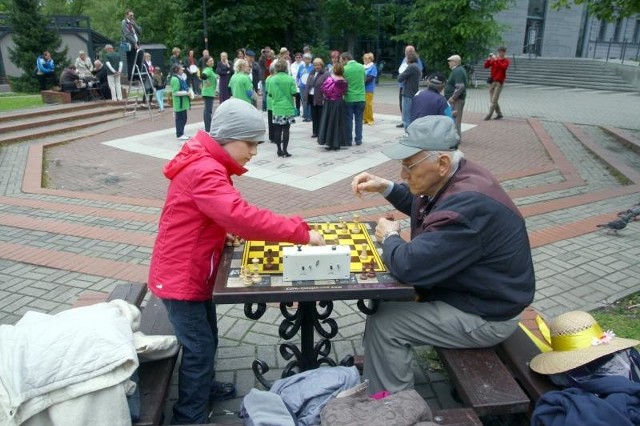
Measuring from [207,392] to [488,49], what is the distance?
971 inches

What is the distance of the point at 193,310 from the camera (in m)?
2.77

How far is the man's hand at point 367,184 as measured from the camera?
129 inches

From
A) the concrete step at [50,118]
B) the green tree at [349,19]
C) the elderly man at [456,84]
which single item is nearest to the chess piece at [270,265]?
the elderly man at [456,84]

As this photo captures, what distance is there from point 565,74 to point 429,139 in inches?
1081

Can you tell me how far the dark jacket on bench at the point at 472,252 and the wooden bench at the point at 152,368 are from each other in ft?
4.34

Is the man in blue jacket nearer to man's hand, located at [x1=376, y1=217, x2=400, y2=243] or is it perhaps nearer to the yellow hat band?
man's hand, located at [x1=376, y1=217, x2=400, y2=243]

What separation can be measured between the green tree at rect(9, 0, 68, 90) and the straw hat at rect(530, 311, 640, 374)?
2384 centimetres

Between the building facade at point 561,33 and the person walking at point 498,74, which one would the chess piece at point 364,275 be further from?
the building facade at point 561,33

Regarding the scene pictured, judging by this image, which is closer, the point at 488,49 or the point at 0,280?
the point at 0,280

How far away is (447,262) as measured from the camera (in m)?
2.52

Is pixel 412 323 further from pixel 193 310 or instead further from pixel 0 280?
pixel 0 280

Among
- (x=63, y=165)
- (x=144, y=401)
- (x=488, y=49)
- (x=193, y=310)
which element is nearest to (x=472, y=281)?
(x=193, y=310)

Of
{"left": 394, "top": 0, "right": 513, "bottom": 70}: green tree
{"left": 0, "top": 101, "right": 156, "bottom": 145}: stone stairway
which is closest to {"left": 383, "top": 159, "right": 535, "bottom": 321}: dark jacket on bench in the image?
{"left": 0, "top": 101, "right": 156, "bottom": 145}: stone stairway

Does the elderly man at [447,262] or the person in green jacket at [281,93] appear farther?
the person in green jacket at [281,93]
